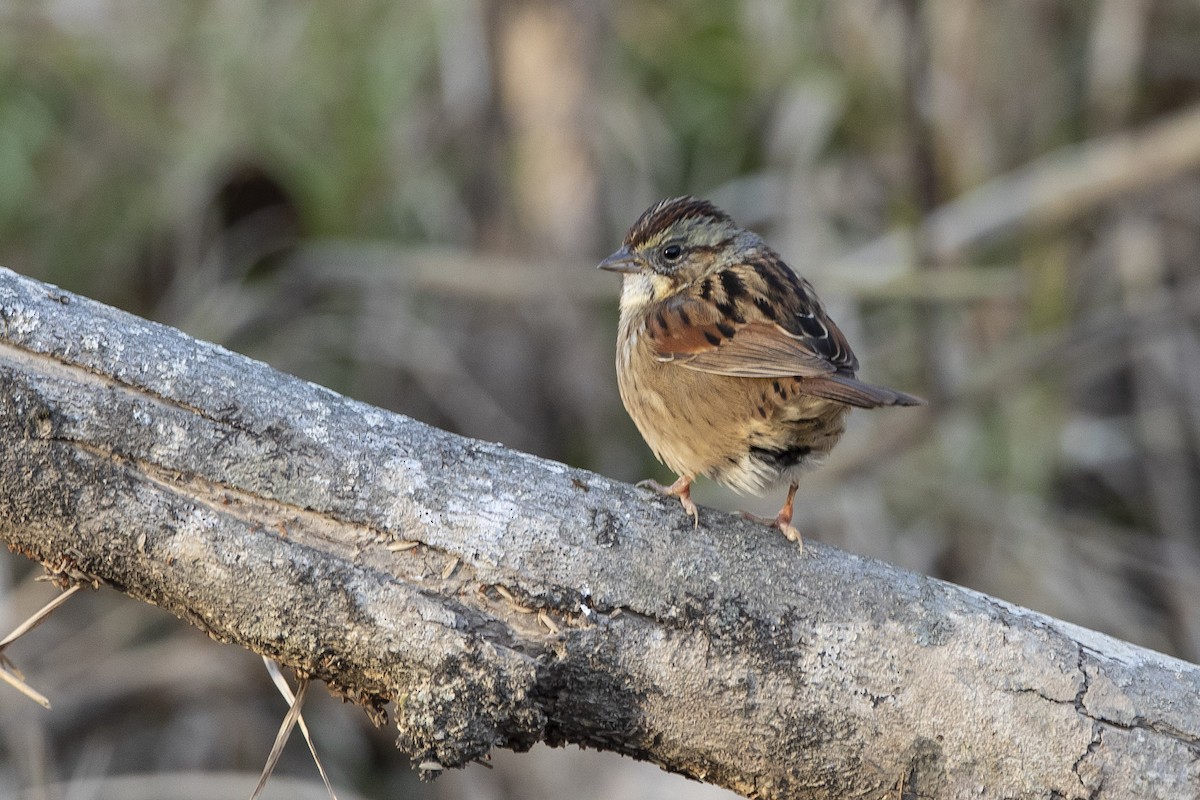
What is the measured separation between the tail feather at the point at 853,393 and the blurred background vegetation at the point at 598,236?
88.9 inches

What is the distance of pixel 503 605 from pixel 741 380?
1.17 m

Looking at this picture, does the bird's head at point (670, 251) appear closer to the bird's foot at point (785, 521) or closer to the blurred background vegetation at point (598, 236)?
the bird's foot at point (785, 521)

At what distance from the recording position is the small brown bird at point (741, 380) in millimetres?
2936

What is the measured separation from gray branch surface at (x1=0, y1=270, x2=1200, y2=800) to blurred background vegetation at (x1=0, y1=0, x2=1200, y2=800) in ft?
9.72

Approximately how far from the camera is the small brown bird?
294cm

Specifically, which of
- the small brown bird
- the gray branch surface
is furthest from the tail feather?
the gray branch surface

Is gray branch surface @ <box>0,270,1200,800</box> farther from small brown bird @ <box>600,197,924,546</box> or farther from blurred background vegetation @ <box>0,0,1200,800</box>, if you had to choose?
blurred background vegetation @ <box>0,0,1200,800</box>

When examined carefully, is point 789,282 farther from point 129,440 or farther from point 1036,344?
point 1036,344

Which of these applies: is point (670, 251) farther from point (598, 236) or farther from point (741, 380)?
point (598, 236)

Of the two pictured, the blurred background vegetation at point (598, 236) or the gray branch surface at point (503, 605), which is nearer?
the gray branch surface at point (503, 605)

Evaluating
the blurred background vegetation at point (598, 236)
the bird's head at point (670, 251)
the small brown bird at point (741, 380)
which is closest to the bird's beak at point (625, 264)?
the bird's head at point (670, 251)

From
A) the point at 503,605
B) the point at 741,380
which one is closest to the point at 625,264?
the point at 741,380

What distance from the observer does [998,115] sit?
6383mm

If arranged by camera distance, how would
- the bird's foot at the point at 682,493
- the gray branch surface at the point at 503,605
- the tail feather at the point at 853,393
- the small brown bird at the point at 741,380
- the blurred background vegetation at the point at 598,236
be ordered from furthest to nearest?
the blurred background vegetation at the point at 598,236, the small brown bird at the point at 741,380, the tail feather at the point at 853,393, the bird's foot at the point at 682,493, the gray branch surface at the point at 503,605
